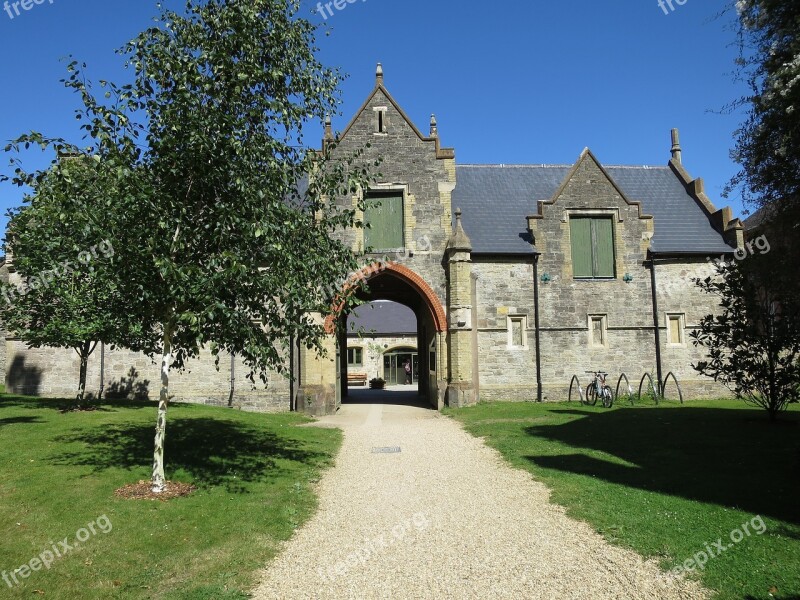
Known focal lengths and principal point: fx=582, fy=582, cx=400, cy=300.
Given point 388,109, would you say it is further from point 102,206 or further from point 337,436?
point 102,206

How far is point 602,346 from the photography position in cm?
2206

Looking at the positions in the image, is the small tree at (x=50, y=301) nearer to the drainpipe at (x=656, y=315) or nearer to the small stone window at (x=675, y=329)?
the drainpipe at (x=656, y=315)

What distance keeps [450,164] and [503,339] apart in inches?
268

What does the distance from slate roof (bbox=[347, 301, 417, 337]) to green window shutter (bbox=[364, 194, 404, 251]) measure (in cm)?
2156

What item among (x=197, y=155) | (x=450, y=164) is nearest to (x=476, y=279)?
(x=450, y=164)

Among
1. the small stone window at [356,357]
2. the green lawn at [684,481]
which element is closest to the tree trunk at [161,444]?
the green lawn at [684,481]

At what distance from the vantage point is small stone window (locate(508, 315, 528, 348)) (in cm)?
2173

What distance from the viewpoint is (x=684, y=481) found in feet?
28.7

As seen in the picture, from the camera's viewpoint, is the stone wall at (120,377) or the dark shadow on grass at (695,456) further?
the stone wall at (120,377)

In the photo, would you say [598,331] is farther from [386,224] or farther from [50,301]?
[50,301]

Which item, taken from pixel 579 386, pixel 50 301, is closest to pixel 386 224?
pixel 579 386

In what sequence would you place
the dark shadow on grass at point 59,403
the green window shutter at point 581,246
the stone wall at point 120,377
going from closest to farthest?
the dark shadow on grass at point 59,403 → the stone wall at point 120,377 → the green window shutter at point 581,246

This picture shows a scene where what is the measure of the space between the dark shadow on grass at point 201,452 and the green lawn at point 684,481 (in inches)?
180

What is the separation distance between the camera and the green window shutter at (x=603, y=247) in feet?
74.0
